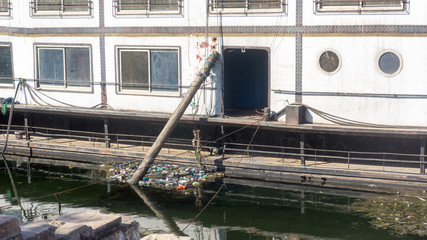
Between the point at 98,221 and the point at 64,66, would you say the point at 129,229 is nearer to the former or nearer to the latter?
the point at 98,221

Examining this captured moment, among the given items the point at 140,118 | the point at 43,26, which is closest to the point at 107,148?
the point at 140,118

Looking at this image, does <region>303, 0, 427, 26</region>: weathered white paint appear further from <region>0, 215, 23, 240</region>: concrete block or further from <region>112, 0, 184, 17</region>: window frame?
<region>0, 215, 23, 240</region>: concrete block

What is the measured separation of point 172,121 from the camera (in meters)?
20.9

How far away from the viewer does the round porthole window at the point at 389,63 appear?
19.5m

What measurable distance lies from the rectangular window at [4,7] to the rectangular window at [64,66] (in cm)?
213

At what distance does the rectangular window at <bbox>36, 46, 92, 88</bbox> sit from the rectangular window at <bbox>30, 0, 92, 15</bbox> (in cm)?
140

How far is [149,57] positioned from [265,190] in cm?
682

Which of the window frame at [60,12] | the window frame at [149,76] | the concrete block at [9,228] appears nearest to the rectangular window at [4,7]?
the window frame at [60,12]

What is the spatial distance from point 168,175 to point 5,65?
30.6 feet

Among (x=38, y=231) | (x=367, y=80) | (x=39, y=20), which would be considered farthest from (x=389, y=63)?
(x=38, y=231)

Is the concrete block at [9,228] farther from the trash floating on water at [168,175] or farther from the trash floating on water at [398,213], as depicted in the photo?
the trash floating on water at [168,175]

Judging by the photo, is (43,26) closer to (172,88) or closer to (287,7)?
(172,88)

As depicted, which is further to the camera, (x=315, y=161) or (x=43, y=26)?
(x=43, y=26)

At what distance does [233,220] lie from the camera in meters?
17.4
